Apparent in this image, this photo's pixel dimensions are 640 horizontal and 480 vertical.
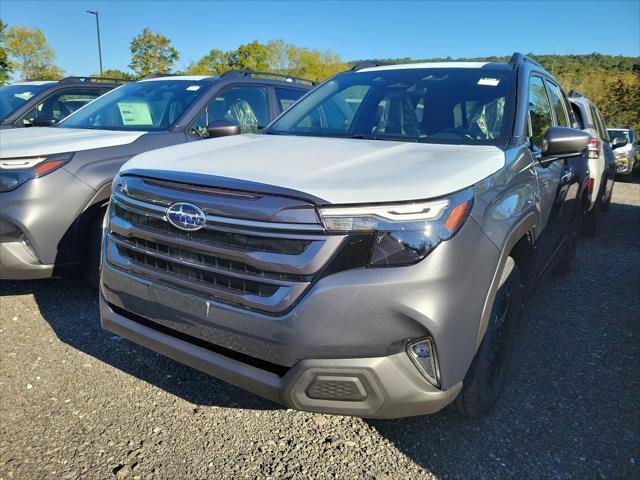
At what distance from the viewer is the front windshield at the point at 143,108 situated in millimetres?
4664

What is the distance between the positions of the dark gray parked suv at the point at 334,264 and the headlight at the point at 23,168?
133cm

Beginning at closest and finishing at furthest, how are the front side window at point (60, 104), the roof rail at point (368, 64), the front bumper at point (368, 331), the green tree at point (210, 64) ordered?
1. the front bumper at point (368, 331)
2. the roof rail at point (368, 64)
3. the front side window at point (60, 104)
4. the green tree at point (210, 64)

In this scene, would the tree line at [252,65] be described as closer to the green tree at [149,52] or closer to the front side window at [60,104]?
the green tree at [149,52]

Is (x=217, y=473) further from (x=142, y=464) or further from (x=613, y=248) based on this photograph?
(x=613, y=248)

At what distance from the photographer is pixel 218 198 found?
2.05 metres

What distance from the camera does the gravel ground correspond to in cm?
226

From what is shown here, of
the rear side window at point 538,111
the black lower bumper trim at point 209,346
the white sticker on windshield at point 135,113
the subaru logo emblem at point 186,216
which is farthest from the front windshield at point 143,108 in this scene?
the rear side window at point 538,111

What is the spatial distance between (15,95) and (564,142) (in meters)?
7.14

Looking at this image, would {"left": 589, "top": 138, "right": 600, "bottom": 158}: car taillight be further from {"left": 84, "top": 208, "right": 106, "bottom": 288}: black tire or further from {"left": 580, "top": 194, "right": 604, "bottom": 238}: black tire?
{"left": 84, "top": 208, "right": 106, "bottom": 288}: black tire

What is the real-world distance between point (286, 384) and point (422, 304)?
1.95ft

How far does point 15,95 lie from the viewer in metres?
7.09

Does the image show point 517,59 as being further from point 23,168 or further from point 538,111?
point 23,168

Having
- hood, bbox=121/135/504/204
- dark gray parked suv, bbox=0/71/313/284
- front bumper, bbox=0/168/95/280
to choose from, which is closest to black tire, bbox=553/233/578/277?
hood, bbox=121/135/504/204

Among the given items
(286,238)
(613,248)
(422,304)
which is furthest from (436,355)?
(613,248)
